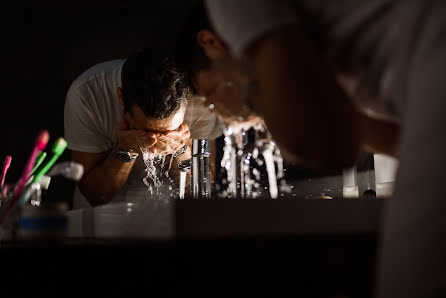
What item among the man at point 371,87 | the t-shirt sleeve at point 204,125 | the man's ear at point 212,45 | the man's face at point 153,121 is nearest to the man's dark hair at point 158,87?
the man's face at point 153,121

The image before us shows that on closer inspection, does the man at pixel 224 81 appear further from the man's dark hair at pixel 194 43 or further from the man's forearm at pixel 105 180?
the man's forearm at pixel 105 180

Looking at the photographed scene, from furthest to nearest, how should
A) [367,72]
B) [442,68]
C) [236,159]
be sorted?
[236,159] < [367,72] < [442,68]

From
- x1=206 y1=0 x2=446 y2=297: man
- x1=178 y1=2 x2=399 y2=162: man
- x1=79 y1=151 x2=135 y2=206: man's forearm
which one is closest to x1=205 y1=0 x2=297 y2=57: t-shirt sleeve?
x1=206 y1=0 x2=446 y2=297: man

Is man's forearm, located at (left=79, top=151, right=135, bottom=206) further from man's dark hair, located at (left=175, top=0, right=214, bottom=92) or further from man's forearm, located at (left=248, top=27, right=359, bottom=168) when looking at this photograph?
man's forearm, located at (left=248, top=27, right=359, bottom=168)

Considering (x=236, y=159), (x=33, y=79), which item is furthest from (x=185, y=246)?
(x=33, y=79)

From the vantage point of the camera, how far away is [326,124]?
48 cm

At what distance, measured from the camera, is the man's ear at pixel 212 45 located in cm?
74

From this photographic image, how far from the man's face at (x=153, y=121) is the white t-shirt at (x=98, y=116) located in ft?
0.53

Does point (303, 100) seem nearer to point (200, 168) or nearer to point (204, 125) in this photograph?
point (200, 168)

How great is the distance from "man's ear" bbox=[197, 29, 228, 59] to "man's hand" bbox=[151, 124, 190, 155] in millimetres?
669

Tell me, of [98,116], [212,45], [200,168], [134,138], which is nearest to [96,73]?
[98,116]

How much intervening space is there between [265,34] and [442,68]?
168 millimetres

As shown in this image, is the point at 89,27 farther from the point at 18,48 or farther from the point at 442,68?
the point at 442,68

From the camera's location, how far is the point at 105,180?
1.61 metres
